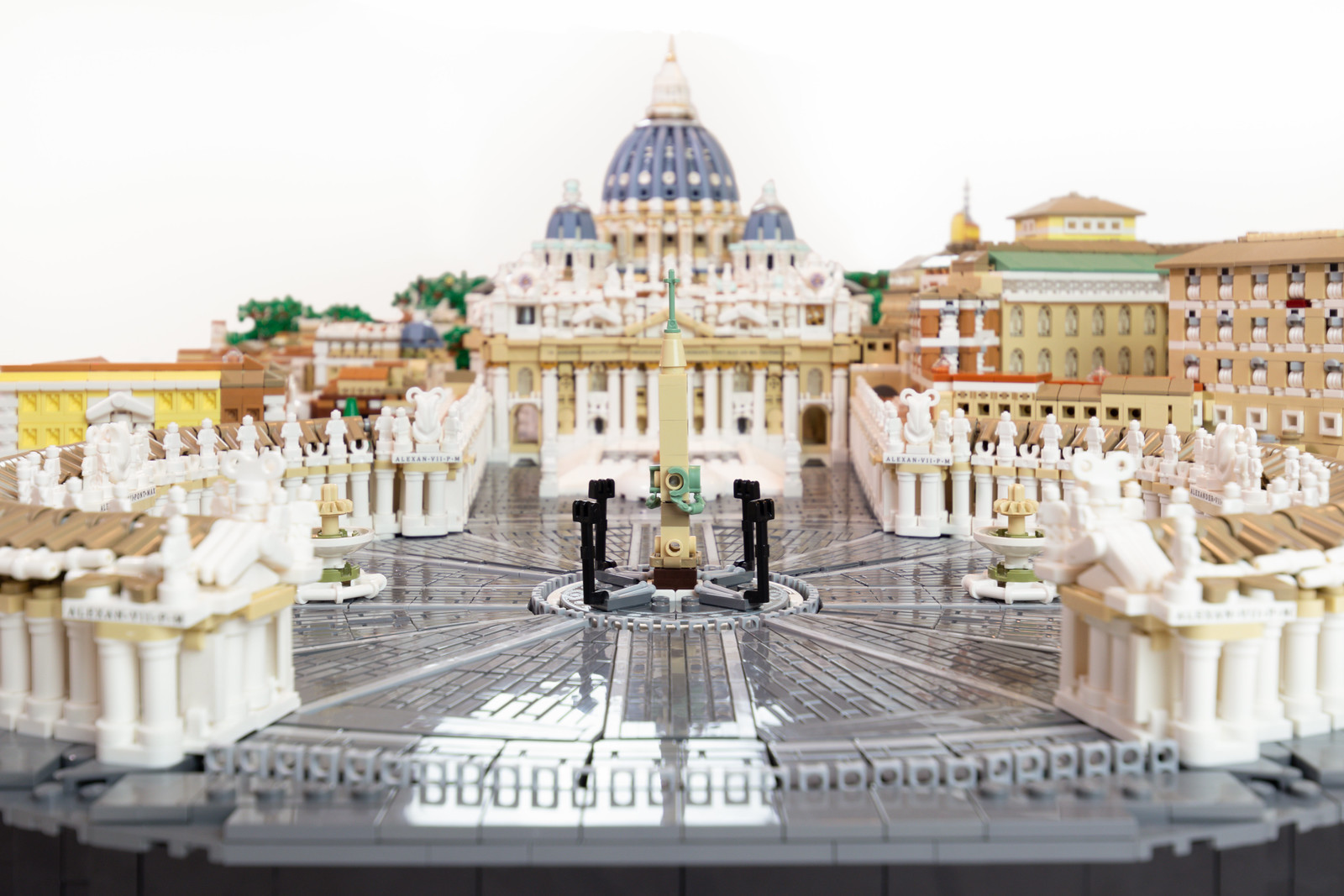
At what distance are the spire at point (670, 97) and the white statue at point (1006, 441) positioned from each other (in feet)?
158

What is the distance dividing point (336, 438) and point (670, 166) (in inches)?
1760

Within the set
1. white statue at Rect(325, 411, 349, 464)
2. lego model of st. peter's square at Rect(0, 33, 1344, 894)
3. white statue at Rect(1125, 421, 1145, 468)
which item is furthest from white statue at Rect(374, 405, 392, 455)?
white statue at Rect(1125, 421, 1145, 468)

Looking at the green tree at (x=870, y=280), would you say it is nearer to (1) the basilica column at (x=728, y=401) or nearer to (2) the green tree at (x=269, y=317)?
(2) the green tree at (x=269, y=317)

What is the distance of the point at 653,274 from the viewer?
→ 68.7 m

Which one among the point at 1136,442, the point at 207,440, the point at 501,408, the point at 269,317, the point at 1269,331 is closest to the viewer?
the point at 1136,442

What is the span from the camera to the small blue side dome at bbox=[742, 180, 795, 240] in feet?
228

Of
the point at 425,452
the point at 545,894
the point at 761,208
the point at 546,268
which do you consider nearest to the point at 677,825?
the point at 545,894

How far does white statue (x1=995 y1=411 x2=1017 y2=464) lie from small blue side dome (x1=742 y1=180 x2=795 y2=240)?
118 feet

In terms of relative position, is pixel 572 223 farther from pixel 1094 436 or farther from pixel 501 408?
pixel 1094 436

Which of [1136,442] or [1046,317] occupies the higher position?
[1046,317]

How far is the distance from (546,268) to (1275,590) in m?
51.5

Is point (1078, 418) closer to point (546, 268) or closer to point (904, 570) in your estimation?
point (904, 570)

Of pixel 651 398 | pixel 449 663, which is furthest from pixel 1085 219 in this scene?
pixel 449 663

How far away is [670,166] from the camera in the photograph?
→ 7625 cm
